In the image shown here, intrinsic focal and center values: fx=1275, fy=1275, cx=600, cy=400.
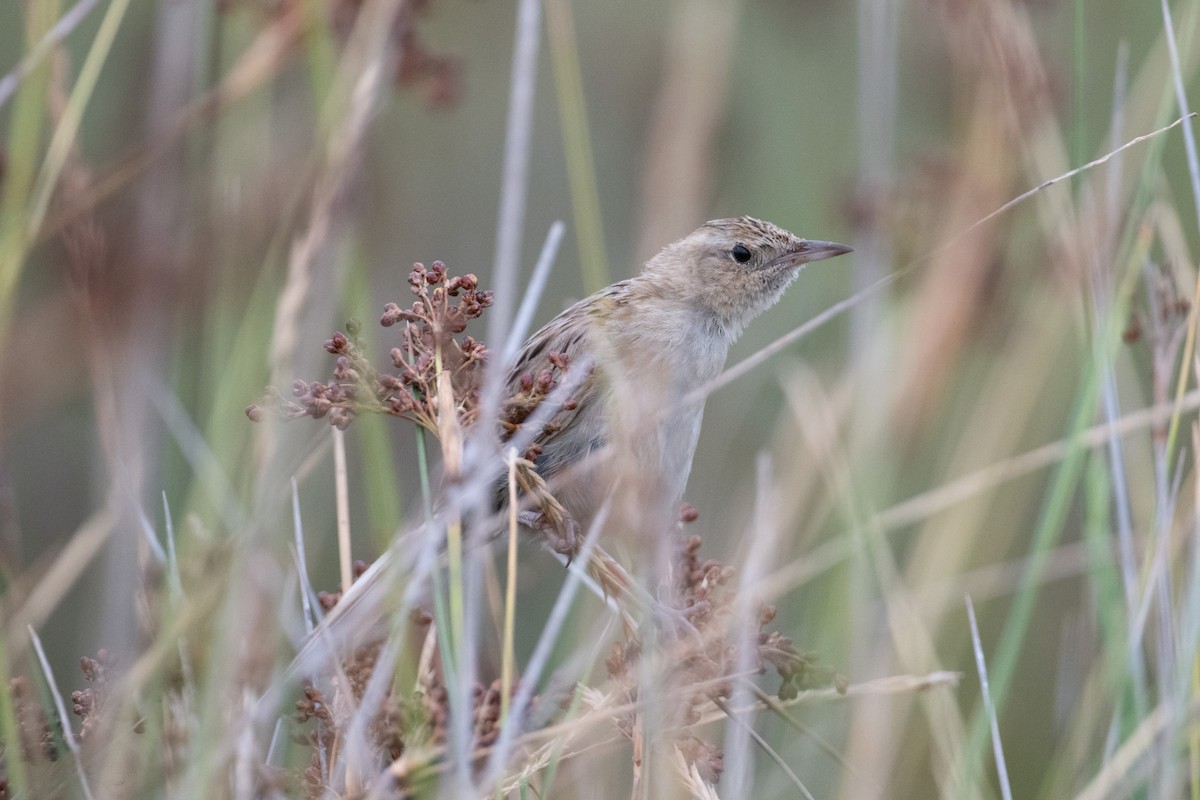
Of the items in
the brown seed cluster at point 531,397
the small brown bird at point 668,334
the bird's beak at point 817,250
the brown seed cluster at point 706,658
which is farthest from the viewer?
the bird's beak at point 817,250

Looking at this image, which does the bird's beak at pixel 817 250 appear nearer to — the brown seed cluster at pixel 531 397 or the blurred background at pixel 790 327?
the blurred background at pixel 790 327

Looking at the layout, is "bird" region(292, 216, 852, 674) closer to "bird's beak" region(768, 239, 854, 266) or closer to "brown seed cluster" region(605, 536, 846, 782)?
"bird's beak" region(768, 239, 854, 266)

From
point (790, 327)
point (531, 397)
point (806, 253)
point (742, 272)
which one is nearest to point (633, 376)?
point (742, 272)

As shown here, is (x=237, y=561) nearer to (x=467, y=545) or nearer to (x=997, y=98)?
(x=467, y=545)

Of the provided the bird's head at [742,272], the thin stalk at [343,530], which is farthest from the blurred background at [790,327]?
the bird's head at [742,272]

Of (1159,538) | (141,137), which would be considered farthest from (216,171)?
(1159,538)

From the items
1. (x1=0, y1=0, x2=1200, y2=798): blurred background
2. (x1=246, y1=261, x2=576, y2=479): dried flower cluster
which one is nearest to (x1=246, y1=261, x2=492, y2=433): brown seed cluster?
(x1=246, y1=261, x2=576, y2=479): dried flower cluster

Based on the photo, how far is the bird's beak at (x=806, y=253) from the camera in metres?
3.57

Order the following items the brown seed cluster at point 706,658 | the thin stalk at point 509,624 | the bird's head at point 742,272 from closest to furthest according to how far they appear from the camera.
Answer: the thin stalk at point 509,624
the brown seed cluster at point 706,658
the bird's head at point 742,272

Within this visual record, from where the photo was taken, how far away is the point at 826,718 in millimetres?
2881

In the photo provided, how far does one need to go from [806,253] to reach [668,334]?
1.60ft

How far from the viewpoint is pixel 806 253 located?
143 inches

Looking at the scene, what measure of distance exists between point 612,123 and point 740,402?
1707 millimetres

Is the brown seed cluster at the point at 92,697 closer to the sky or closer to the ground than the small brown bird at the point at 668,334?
closer to the ground
